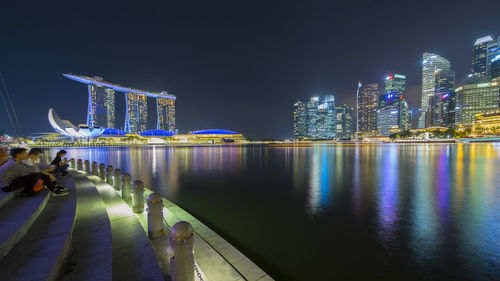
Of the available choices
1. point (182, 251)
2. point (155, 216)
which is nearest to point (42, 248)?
point (155, 216)

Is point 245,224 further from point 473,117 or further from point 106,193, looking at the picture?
point 473,117

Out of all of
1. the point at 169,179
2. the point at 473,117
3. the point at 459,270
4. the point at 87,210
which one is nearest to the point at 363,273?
the point at 459,270

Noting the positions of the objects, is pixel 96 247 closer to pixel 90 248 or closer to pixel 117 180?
pixel 90 248

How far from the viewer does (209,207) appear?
26.9ft

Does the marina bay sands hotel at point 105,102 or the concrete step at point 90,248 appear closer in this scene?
the concrete step at point 90,248

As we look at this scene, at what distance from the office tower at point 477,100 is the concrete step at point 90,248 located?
196 metres

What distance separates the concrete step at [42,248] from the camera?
2.63 metres

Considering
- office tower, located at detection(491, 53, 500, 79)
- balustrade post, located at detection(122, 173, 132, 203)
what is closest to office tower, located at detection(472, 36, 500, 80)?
office tower, located at detection(491, 53, 500, 79)

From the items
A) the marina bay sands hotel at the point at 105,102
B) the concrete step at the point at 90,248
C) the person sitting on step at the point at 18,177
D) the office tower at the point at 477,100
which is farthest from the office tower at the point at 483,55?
the marina bay sands hotel at the point at 105,102

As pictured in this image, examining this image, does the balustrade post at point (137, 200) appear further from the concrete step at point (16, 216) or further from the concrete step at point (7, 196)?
the concrete step at point (7, 196)

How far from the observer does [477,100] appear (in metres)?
133

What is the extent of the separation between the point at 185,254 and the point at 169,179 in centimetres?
1150

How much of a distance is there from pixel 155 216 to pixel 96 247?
1.17m

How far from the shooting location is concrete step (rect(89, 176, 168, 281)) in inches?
124
